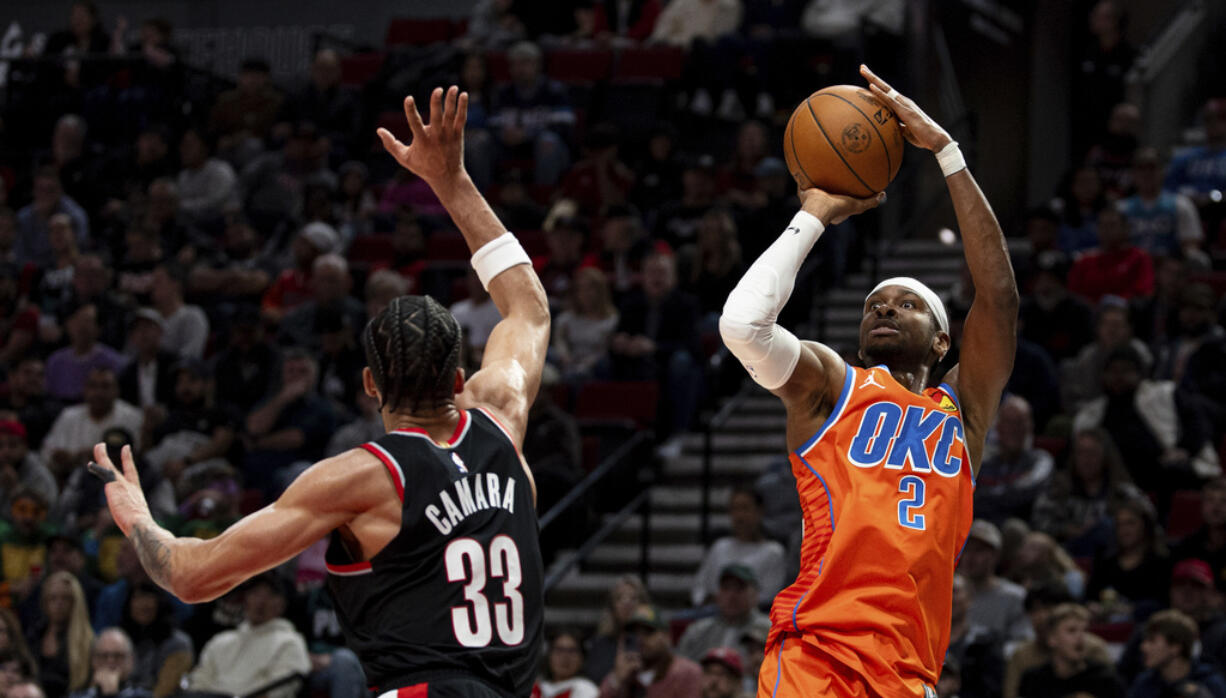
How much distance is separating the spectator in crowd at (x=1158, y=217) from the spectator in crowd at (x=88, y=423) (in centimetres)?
775

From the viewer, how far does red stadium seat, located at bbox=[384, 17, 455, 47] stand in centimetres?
1847

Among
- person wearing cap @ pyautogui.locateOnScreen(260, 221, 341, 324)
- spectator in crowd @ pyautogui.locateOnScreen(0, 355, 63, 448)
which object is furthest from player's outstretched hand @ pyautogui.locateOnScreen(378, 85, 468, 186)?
person wearing cap @ pyautogui.locateOnScreen(260, 221, 341, 324)

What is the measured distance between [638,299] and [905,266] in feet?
10.4

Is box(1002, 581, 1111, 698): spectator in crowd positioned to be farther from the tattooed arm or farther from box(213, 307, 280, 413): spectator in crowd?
box(213, 307, 280, 413): spectator in crowd

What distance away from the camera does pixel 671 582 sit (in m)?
11.1

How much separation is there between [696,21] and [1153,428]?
7065 millimetres

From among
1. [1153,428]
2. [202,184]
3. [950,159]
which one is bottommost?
[1153,428]

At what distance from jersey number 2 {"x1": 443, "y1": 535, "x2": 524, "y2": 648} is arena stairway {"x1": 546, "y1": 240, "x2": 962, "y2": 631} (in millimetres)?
6944

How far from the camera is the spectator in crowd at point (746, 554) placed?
9945 millimetres

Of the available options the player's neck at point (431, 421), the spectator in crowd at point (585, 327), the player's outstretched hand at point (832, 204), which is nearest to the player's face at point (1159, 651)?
the player's outstretched hand at point (832, 204)

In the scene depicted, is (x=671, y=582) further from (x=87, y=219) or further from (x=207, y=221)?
(x=87, y=219)

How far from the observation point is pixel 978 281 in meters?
4.66

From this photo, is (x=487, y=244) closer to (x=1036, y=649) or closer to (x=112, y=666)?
(x=1036, y=649)

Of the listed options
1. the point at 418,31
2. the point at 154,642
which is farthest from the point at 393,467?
the point at 418,31
